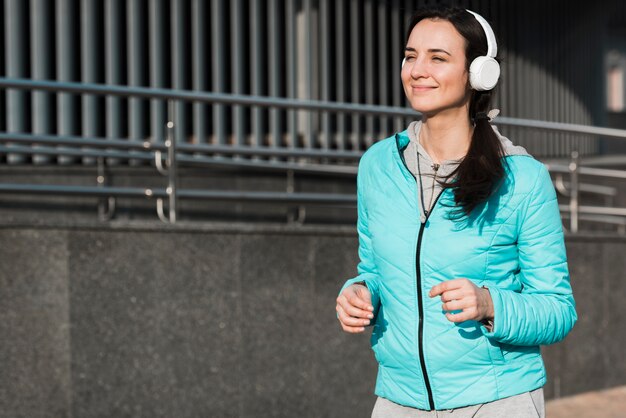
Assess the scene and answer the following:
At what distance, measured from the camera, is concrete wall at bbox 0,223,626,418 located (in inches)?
231

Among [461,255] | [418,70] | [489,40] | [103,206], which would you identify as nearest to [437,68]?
[418,70]

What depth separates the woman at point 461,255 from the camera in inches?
109

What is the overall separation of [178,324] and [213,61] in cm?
568

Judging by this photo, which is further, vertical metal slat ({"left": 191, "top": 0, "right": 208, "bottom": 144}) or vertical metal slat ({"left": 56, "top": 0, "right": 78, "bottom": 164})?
vertical metal slat ({"left": 191, "top": 0, "right": 208, "bottom": 144})

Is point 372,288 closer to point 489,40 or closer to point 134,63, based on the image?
point 489,40

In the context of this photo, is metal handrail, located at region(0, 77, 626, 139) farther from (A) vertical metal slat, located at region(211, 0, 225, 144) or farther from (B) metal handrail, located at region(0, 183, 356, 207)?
(A) vertical metal slat, located at region(211, 0, 225, 144)

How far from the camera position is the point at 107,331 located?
5.99 meters

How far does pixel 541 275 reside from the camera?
278 centimetres

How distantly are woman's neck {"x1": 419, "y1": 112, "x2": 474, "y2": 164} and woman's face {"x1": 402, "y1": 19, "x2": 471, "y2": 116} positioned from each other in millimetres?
51

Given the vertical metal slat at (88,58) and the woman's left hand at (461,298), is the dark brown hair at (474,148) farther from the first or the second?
the vertical metal slat at (88,58)

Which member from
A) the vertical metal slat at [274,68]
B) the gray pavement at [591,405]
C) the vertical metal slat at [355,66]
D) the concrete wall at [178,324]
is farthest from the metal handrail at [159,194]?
the vertical metal slat at [355,66]

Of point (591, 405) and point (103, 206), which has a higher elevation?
point (103, 206)

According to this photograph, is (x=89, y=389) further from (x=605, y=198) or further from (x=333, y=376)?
(x=605, y=198)

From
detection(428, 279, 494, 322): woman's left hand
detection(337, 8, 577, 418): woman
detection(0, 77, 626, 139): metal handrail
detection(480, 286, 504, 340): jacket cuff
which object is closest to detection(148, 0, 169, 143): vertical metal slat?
detection(0, 77, 626, 139): metal handrail
